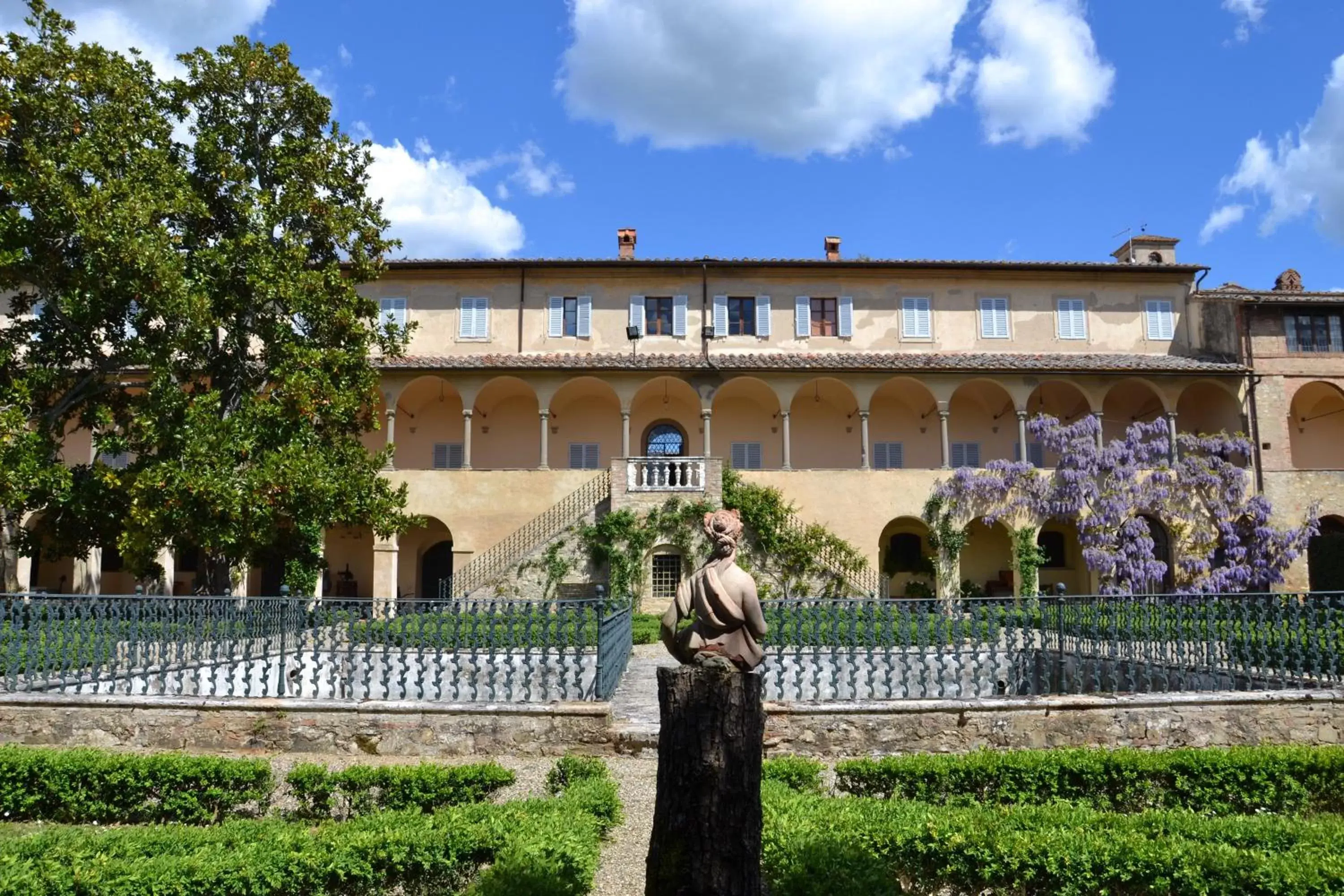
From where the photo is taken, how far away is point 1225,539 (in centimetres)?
2603

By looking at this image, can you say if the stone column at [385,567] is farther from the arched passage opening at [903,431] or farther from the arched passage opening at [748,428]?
the arched passage opening at [903,431]

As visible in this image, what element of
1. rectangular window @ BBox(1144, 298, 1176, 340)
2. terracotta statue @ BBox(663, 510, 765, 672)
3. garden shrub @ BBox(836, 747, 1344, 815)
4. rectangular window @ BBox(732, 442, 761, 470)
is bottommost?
garden shrub @ BBox(836, 747, 1344, 815)

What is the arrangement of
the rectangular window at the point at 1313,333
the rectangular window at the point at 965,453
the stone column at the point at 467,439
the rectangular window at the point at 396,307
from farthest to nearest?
1. the rectangular window at the point at 965,453
2. the rectangular window at the point at 396,307
3. the rectangular window at the point at 1313,333
4. the stone column at the point at 467,439

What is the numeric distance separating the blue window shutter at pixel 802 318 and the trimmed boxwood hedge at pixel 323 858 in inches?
934

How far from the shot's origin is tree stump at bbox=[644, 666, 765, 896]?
14.8ft

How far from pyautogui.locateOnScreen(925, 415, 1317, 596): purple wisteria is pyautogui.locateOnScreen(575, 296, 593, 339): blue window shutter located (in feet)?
38.5

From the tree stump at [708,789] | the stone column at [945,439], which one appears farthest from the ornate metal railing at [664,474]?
the tree stump at [708,789]

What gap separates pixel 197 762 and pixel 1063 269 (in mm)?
28074

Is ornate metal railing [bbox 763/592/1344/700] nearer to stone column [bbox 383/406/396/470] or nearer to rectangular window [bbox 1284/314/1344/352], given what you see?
stone column [bbox 383/406/396/470]

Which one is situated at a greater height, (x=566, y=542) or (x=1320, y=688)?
(x=566, y=542)

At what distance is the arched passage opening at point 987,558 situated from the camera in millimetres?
28609

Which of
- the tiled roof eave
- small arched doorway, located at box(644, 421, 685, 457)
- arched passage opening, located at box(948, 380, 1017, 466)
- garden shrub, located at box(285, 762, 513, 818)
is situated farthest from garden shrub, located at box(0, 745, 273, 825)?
arched passage opening, located at box(948, 380, 1017, 466)

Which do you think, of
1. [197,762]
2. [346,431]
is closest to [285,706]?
[197,762]

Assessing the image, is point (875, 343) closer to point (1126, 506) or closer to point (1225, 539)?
point (1126, 506)
